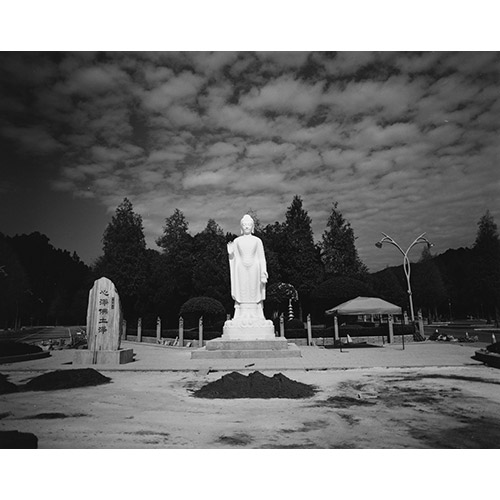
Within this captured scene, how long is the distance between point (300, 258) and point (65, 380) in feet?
66.7

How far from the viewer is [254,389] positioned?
5.82m

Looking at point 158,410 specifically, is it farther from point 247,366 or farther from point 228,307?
point 228,307

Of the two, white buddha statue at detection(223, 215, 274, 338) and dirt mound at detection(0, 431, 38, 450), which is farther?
white buddha statue at detection(223, 215, 274, 338)

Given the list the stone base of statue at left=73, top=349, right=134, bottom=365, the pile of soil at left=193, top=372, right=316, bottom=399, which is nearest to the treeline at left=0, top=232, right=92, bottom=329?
the stone base of statue at left=73, top=349, right=134, bottom=365

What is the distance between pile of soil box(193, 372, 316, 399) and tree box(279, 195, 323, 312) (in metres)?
19.5

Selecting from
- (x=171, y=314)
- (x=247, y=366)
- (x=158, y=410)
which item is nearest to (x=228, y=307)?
(x=171, y=314)

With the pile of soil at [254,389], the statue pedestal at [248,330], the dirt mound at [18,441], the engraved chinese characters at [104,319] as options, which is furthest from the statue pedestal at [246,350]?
the dirt mound at [18,441]

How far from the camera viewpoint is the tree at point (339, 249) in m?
29.8

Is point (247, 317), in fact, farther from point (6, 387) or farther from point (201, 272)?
point (201, 272)

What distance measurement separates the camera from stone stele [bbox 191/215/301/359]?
32.3ft

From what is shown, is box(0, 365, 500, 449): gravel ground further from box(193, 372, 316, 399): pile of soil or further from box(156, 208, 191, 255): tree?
box(156, 208, 191, 255): tree

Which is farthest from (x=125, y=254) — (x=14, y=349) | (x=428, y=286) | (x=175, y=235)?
(x=428, y=286)

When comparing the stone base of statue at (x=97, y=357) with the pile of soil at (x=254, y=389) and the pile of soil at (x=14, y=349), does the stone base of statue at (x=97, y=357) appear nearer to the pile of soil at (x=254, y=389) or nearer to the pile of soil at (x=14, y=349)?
the pile of soil at (x=14, y=349)

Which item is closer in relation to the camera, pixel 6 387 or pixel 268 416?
pixel 268 416
